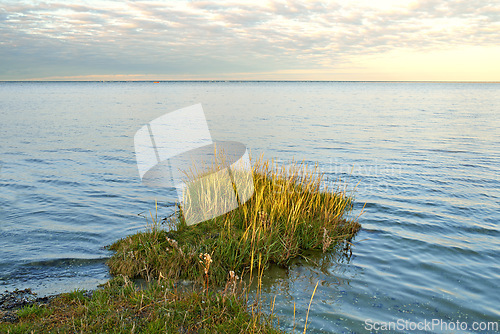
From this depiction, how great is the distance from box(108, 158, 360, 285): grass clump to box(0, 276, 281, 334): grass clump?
22.9 inches

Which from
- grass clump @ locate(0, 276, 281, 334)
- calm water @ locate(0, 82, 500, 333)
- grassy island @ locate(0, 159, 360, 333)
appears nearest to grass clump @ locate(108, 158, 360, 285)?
grassy island @ locate(0, 159, 360, 333)

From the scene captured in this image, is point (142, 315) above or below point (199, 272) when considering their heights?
above

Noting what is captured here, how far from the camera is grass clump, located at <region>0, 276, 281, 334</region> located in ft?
13.0

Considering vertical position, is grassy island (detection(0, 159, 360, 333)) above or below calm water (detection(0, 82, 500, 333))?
above

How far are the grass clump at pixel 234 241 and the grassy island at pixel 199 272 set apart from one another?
18 millimetres

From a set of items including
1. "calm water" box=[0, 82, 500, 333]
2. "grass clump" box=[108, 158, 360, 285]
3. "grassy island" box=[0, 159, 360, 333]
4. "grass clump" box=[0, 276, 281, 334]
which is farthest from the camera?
"grass clump" box=[108, 158, 360, 285]

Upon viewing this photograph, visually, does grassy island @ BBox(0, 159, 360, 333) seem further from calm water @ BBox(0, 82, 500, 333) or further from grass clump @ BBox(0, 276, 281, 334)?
calm water @ BBox(0, 82, 500, 333)

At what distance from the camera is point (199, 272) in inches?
227

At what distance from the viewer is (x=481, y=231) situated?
8453mm

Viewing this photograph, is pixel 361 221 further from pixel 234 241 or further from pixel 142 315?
pixel 142 315

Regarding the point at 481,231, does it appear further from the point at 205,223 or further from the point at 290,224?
the point at 205,223

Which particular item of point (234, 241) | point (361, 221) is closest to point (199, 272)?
point (234, 241)

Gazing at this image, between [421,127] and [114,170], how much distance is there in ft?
80.0

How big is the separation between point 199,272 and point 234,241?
0.84 metres
